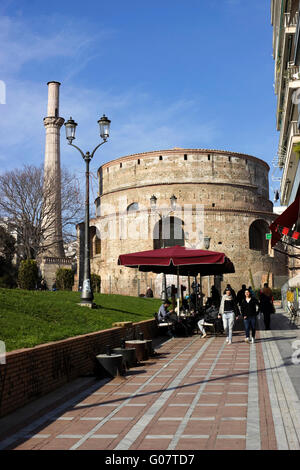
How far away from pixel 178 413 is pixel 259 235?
153 ft

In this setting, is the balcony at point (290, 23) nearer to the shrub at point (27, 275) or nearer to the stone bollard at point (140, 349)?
the stone bollard at point (140, 349)

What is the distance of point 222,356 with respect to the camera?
11250mm

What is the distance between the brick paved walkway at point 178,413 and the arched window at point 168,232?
122 feet

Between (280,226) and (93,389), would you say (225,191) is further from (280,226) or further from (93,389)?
(93,389)

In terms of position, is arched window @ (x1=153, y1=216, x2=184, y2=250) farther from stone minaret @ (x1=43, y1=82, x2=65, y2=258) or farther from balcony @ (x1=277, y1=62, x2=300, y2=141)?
balcony @ (x1=277, y1=62, x2=300, y2=141)

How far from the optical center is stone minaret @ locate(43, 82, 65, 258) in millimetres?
42312

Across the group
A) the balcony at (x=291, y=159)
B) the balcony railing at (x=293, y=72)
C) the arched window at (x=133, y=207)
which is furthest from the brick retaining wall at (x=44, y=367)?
the arched window at (x=133, y=207)

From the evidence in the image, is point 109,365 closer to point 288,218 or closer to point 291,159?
point 288,218

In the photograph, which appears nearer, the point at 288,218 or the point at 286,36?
the point at 288,218

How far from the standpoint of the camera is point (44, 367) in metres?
7.55

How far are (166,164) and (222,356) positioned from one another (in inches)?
1614

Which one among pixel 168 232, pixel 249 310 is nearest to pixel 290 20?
pixel 249 310

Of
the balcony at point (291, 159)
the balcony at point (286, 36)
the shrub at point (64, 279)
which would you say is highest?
the balcony at point (286, 36)

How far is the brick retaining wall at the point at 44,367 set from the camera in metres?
6.40
